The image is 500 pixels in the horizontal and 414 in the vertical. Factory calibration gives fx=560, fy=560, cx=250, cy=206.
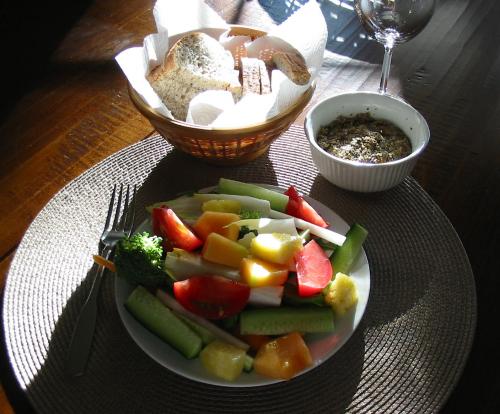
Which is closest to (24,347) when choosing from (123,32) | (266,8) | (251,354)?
(251,354)

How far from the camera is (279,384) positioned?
0.87 metres

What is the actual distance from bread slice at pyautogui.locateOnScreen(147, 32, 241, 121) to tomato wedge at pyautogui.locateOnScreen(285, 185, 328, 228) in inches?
10.5

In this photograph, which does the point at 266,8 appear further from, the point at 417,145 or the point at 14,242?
the point at 14,242

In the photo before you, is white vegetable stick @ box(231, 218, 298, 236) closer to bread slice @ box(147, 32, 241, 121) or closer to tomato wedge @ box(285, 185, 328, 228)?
tomato wedge @ box(285, 185, 328, 228)

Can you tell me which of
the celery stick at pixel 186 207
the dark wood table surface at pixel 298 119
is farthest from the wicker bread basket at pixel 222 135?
the dark wood table surface at pixel 298 119

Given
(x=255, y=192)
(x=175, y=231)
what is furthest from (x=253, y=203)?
(x=175, y=231)

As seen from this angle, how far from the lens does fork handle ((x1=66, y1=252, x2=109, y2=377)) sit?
2.92ft

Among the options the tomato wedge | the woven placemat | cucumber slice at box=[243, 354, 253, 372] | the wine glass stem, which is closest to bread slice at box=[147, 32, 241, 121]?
the woven placemat

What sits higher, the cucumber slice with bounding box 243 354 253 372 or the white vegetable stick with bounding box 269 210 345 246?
the white vegetable stick with bounding box 269 210 345 246

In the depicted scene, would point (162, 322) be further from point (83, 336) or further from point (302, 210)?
point (302, 210)

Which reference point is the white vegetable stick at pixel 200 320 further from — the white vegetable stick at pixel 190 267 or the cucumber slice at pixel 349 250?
the cucumber slice at pixel 349 250

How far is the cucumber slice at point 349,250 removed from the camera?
0.99 m

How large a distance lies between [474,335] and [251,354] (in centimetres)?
38

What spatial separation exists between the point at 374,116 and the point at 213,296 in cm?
61
